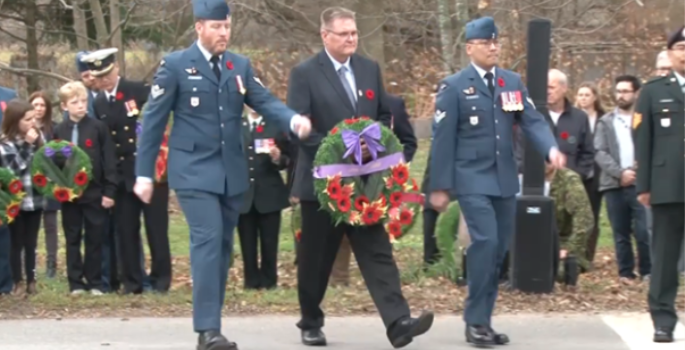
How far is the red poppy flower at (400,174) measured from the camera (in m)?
8.05

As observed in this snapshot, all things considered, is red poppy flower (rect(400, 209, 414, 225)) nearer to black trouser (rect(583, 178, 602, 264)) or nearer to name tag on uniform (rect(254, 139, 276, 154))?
name tag on uniform (rect(254, 139, 276, 154))

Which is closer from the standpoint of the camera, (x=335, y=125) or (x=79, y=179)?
(x=335, y=125)

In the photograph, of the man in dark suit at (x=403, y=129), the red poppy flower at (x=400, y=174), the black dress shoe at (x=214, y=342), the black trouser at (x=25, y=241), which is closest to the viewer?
the black dress shoe at (x=214, y=342)

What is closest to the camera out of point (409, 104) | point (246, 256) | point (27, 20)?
point (246, 256)

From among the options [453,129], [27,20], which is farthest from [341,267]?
[27,20]

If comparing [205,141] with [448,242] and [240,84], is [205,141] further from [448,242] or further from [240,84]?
[448,242]

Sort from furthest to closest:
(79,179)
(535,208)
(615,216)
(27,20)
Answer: (27,20), (615,216), (79,179), (535,208)

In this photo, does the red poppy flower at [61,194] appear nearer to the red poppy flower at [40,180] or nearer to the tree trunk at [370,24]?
the red poppy flower at [40,180]

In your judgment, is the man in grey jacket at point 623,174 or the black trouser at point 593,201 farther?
the black trouser at point 593,201

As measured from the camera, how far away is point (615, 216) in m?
A: 11.8

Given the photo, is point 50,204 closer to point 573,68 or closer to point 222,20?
point 222,20

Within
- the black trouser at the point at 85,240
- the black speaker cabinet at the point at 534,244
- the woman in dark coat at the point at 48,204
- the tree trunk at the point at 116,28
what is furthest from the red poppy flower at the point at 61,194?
the tree trunk at the point at 116,28

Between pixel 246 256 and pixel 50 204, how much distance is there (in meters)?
2.42

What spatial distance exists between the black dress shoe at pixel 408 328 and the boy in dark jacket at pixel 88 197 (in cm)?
351
